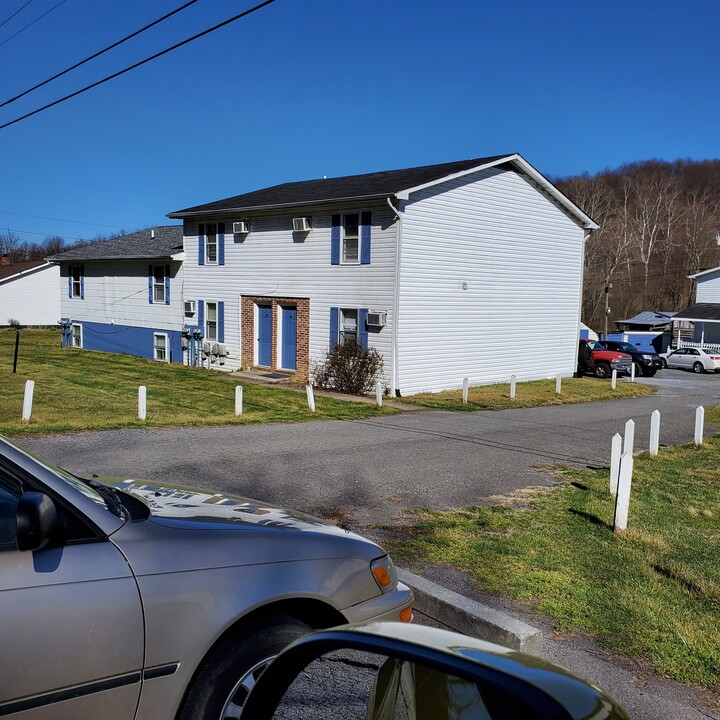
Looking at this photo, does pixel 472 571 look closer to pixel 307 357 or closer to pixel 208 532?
pixel 208 532

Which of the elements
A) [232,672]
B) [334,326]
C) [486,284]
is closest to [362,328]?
[334,326]

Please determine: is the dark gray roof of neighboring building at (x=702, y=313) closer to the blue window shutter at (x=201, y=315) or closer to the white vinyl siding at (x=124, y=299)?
the blue window shutter at (x=201, y=315)

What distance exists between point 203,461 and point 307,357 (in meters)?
13.2

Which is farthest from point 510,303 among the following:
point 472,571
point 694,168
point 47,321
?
point 694,168

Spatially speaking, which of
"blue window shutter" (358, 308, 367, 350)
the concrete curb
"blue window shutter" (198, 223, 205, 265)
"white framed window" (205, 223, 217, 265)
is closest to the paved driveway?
the concrete curb

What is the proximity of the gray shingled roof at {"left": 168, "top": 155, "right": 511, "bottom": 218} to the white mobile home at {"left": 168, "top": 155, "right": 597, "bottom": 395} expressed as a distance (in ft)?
0.29

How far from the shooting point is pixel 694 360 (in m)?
38.4

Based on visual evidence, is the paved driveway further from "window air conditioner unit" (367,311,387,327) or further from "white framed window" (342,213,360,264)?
"white framed window" (342,213,360,264)

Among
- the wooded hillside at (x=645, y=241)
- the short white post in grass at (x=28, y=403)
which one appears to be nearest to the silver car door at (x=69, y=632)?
the short white post in grass at (x=28, y=403)

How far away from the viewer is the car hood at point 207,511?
10.9ft

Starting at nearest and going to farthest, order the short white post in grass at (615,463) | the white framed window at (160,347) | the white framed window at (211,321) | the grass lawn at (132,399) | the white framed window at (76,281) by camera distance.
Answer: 1. the short white post in grass at (615,463)
2. the grass lawn at (132,399)
3. the white framed window at (211,321)
4. the white framed window at (160,347)
5. the white framed window at (76,281)

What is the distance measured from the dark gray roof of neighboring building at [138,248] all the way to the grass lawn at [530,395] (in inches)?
506

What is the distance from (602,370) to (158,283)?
742 inches

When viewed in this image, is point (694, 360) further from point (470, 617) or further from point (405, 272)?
point (470, 617)
